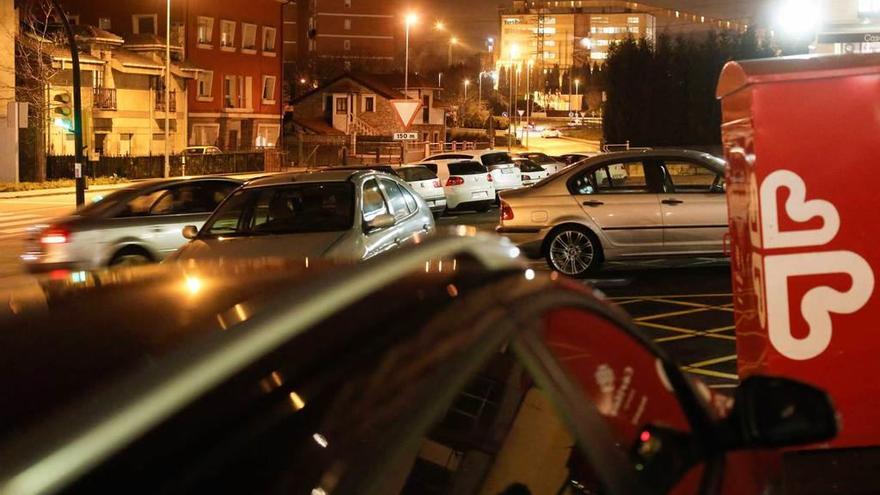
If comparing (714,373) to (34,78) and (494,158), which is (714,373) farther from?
(34,78)

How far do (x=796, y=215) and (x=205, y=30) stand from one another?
58.3 metres

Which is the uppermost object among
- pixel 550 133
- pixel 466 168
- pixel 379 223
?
pixel 550 133

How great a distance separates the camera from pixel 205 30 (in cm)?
5988

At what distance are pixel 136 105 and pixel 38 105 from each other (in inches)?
397

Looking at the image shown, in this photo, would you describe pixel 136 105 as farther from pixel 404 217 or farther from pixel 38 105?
pixel 404 217

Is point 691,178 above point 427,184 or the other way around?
the other way around

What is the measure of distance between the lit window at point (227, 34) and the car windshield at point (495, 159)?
37130mm

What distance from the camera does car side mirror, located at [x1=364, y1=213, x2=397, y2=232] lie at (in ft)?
33.5

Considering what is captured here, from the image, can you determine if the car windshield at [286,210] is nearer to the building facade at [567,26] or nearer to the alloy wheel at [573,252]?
the alloy wheel at [573,252]

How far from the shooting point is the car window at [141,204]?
13812 mm

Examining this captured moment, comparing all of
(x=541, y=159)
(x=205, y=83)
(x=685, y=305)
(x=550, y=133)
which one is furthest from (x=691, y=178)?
(x=550, y=133)

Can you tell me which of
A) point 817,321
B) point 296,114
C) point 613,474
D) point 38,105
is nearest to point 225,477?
point 613,474

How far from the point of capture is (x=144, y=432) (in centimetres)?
159

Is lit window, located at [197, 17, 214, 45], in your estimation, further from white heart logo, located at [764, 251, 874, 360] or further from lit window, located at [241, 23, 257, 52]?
white heart logo, located at [764, 251, 874, 360]
